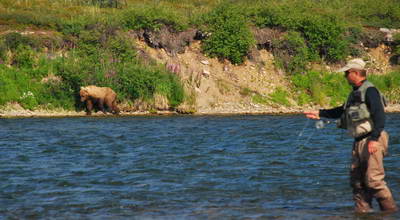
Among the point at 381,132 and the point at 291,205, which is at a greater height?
the point at 381,132

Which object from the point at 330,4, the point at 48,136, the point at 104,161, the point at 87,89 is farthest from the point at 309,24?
the point at 104,161

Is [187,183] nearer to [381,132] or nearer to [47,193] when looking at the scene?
[47,193]

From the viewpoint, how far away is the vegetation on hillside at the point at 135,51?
92.1 ft

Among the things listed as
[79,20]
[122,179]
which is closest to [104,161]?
[122,179]

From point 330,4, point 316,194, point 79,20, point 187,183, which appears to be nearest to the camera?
point 316,194

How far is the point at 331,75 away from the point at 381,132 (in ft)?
80.3

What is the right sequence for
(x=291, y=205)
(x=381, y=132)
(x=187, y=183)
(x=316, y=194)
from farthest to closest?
(x=187, y=183) → (x=316, y=194) → (x=291, y=205) → (x=381, y=132)

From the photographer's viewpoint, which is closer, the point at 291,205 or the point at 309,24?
the point at 291,205

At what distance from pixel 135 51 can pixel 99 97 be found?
13.5 ft

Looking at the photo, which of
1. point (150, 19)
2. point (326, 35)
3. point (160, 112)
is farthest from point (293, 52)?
point (160, 112)

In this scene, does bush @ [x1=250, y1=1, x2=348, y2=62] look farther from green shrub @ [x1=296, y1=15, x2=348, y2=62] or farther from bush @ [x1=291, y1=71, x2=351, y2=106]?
bush @ [x1=291, y1=71, x2=351, y2=106]

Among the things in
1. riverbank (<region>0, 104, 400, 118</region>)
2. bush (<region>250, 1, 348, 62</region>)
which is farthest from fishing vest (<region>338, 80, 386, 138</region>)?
bush (<region>250, 1, 348, 62</region>)

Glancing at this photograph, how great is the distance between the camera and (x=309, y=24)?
34281 mm

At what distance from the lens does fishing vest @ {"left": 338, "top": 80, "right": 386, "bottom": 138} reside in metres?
8.83
